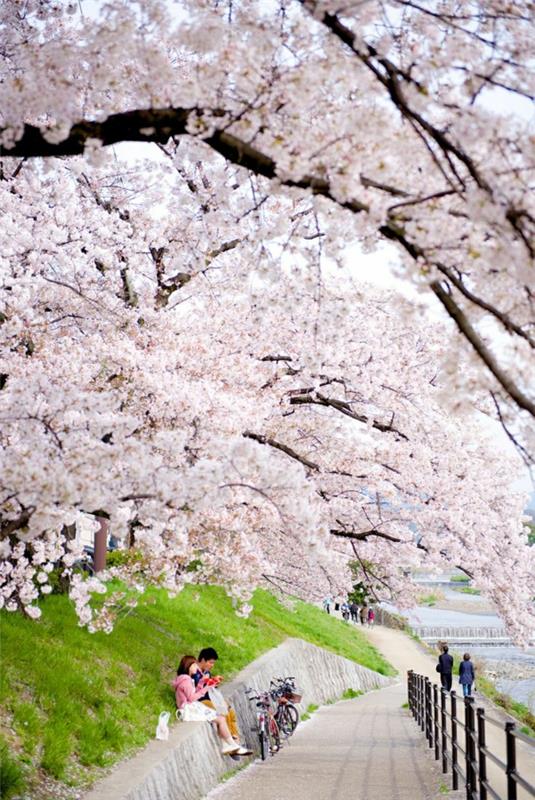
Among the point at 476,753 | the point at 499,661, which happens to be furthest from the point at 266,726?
the point at 499,661

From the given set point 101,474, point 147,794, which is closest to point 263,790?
point 147,794

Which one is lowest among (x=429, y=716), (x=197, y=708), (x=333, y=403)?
(x=429, y=716)

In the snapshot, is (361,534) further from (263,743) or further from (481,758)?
(481,758)

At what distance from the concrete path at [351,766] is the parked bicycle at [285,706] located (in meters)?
0.31

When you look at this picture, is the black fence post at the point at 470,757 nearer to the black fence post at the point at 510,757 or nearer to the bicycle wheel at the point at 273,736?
the black fence post at the point at 510,757

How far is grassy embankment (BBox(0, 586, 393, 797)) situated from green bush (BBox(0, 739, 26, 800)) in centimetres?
1

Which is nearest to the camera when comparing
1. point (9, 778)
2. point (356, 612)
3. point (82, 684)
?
point (9, 778)

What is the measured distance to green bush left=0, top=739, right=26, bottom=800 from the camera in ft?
19.8

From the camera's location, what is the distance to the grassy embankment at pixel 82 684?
7055 millimetres

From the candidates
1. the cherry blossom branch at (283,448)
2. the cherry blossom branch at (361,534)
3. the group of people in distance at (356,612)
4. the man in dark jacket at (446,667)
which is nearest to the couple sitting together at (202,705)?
the cherry blossom branch at (361,534)

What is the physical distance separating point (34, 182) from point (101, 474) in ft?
18.9

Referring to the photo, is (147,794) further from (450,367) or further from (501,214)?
(501,214)

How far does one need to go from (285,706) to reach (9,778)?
28.6 feet

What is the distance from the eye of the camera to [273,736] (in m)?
13.2
